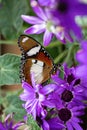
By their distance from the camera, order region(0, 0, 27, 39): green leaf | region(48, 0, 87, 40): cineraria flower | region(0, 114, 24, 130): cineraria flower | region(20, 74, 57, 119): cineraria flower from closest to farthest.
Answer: region(48, 0, 87, 40): cineraria flower
region(20, 74, 57, 119): cineraria flower
region(0, 114, 24, 130): cineraria flower
region(0, 0, 27, 39): green leaf

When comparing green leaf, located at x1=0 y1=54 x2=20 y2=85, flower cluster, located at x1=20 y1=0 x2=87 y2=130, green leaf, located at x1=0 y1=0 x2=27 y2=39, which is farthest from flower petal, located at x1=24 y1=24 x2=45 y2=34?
green leaf, located at x1=0 y1=0 x2=27 y2=39

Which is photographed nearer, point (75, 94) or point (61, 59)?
point (75, 94)

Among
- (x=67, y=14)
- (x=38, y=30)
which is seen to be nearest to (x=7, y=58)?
(x=38, y=30)

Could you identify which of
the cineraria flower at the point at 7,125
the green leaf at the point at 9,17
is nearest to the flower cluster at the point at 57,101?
the cineraria flower at the point at 7,125

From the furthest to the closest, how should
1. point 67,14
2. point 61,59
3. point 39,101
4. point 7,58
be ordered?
point 61,59 < point 7,58 < point 39,101 < point 67,14

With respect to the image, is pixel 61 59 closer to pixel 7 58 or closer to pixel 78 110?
pixel 7 58

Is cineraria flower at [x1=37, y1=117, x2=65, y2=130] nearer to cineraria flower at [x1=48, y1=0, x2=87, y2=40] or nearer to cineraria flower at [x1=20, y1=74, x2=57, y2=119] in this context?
cineraria flower at [x1=20, y1=74, x2=57, y2=119]

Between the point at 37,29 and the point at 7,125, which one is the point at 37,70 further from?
the point at 7,125

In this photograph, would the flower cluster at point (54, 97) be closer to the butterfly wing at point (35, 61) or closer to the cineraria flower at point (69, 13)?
the butterfly wing at point (35, 61)
